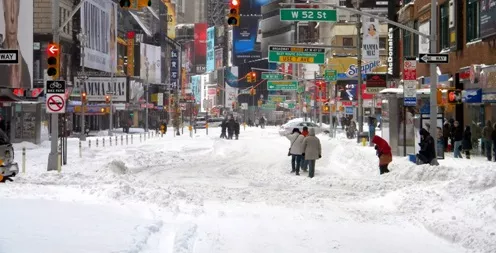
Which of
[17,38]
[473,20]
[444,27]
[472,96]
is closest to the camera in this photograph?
[472,96]

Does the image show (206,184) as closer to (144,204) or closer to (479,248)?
(144,204)

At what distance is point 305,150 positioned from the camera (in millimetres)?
24125

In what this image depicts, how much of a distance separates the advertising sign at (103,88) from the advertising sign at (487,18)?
163ft

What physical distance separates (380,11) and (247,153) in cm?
5684

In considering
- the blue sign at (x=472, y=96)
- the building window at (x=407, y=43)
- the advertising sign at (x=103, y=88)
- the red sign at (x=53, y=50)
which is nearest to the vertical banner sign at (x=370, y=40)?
the building window at (x=407, y=43)

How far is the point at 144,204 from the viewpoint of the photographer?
A: 14742 millimetres

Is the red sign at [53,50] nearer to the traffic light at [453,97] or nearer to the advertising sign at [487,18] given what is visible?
the traffic light at [453,97]

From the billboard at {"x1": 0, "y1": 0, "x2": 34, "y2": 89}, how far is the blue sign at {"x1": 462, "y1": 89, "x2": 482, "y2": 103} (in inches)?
1152

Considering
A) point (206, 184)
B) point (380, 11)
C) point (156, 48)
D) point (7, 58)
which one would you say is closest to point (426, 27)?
point (206, 184)

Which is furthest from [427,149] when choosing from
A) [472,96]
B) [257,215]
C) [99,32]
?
[99,32]

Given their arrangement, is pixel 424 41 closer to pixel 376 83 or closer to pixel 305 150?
pixel 376 83

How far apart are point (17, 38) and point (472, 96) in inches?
1231

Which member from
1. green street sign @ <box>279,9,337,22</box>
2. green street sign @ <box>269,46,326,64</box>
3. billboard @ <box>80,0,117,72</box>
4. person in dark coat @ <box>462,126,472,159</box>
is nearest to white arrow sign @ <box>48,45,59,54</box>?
green street sign @ <box>279,9,337,22</box>

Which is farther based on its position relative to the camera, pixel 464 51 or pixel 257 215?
pixel 464 51
